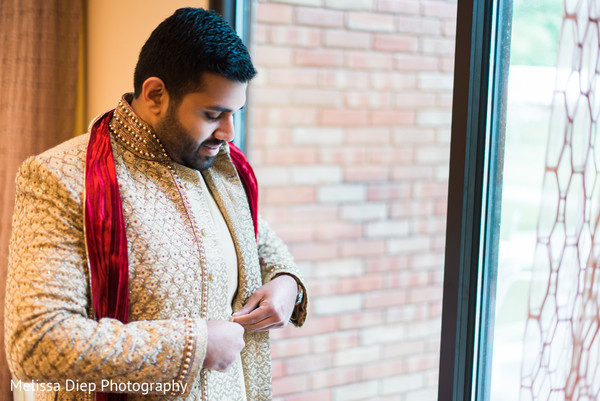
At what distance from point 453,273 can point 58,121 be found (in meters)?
1.99

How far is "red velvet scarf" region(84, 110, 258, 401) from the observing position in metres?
1.07

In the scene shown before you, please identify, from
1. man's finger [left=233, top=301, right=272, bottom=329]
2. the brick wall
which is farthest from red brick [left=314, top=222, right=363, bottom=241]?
man's finger [left=233, top=301, right=272, bottom=329]

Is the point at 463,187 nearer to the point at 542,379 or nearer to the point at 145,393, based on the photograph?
the point at 542,379

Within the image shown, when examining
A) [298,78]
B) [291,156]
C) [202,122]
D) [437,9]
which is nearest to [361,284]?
[291,156]

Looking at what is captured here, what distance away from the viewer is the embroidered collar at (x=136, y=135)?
120 cm

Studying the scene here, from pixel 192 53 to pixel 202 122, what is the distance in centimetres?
13

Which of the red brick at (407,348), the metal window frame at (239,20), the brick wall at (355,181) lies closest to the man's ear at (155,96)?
the metal window frame at (239,20)

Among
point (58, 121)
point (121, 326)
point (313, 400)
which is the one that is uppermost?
point (58, 121)

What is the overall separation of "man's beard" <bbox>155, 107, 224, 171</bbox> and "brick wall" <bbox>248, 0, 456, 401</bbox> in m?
0.96

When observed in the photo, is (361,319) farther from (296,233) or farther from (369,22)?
(369,22)

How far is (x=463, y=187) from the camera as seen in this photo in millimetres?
1240

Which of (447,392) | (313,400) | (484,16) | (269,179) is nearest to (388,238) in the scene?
(269,179)

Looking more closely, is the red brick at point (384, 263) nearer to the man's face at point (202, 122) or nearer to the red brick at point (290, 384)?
the red brick at point (290, 384)

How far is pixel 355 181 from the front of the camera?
235cm
